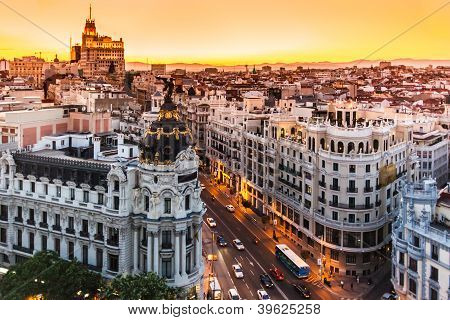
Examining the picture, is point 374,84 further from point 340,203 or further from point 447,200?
point 447,200

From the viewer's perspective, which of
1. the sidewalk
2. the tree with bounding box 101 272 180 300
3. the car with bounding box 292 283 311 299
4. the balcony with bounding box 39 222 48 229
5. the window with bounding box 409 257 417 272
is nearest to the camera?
the window with bounding box 409 257 417 272

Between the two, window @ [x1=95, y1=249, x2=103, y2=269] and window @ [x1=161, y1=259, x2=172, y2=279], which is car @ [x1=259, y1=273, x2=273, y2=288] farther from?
window @ [x1=95, y1=249, x2=103, y2=269]

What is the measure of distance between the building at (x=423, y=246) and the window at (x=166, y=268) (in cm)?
442

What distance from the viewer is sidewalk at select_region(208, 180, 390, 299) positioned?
34.6 ft

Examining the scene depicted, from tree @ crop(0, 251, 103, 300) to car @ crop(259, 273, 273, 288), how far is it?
3477 mm

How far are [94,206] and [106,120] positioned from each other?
671 centimetres

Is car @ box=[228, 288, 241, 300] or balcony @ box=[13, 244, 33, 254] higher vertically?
balcony @ box=[13, 244, 33, 254]

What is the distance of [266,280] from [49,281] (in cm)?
494

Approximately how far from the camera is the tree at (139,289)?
377 inches

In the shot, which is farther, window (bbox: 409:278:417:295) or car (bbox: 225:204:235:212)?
car (bbox: 225:204:235:212)

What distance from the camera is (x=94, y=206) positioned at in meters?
12.8

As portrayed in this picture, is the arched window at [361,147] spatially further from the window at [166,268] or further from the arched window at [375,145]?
the window at [166,268]

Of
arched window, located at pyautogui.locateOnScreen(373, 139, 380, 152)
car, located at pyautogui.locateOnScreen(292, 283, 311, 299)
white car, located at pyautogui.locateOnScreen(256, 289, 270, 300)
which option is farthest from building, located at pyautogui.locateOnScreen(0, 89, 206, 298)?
arched window, located at pyautogui.locateOnScreen(373, 139, 380, 152)
